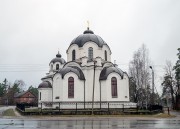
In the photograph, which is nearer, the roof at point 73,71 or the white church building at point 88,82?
the white church building at point 88,82

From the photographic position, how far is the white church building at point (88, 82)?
4347 cm

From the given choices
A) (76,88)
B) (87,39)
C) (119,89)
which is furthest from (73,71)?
(119,89)

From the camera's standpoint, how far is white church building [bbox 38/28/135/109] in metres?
43.5

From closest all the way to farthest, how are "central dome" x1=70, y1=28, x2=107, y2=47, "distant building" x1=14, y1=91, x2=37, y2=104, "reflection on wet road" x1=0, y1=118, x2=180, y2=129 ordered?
"reflection on wet road" x1=0, y1=118, x2=180, y2=129 → "central dome" x1=70, y1=28, x2=107, y2=47 → "distant building" x1=14, y1=91, x2=37, y2=104

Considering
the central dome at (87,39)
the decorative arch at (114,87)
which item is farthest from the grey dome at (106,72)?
the central dome at (87,39)

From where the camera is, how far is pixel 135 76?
5228cm

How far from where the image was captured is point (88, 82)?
45.5 metres

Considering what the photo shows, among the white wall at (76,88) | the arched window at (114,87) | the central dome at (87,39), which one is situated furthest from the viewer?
the central dome at (87,39)

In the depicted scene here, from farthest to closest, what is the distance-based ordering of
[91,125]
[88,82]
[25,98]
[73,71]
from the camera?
1. [25,98]
2. [88,82]
3. [73,71]
4. [91,125]

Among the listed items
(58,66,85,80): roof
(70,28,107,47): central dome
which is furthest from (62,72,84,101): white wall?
(70,28,107,47): central dome

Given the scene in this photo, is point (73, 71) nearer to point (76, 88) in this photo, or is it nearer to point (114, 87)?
point (76, 88)

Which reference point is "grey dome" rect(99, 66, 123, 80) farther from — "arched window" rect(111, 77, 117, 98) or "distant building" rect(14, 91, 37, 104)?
"distant building" rect(14, 91, 37, 104)

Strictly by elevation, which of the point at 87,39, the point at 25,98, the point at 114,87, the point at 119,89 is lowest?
the point at 25,98

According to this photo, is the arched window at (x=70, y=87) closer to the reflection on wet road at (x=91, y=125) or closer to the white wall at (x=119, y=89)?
the white wall at (x=119, y=89)
